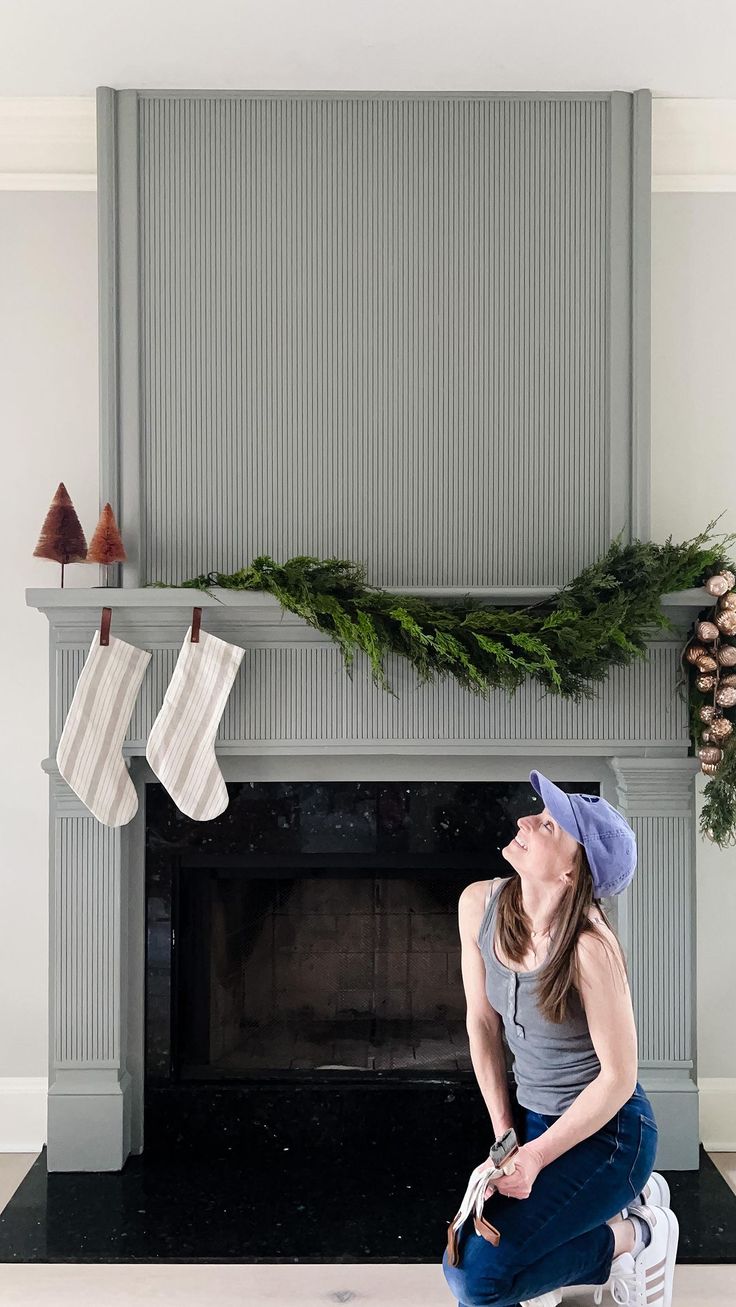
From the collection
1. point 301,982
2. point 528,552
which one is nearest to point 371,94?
point 528,552

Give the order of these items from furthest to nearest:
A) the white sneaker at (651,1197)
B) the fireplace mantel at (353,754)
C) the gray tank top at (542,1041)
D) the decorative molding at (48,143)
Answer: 1. the decorative molding at (48,143)
2. the fireplace mantel at (353,754)
3. the white sneaker at (651,1197)
4. the gray tank top at (542,1041)

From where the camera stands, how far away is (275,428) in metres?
2.45

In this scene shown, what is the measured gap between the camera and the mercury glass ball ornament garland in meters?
2.28

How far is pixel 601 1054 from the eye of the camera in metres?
1.64

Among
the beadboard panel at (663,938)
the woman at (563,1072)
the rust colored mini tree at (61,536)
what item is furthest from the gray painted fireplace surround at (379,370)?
the woman at (563,1072)

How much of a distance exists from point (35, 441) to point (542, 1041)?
1961 millimetres

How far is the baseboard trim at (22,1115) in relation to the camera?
2602 mm

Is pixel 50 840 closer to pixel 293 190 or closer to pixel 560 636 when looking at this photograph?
pixel 560 636

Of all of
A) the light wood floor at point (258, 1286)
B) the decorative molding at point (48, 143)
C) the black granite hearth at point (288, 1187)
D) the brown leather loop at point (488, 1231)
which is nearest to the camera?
the brown leather loop at point (488, 1231)

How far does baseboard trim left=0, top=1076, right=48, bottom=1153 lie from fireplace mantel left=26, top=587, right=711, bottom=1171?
0.23m

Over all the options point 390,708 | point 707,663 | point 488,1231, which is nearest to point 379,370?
point 390,708

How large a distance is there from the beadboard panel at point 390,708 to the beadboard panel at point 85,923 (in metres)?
0.27

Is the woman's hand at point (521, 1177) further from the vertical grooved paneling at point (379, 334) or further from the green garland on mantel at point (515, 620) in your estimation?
the vertical grooved paneling at point (379, 334)

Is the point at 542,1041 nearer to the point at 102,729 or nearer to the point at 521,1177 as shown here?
the point at 521,1177
